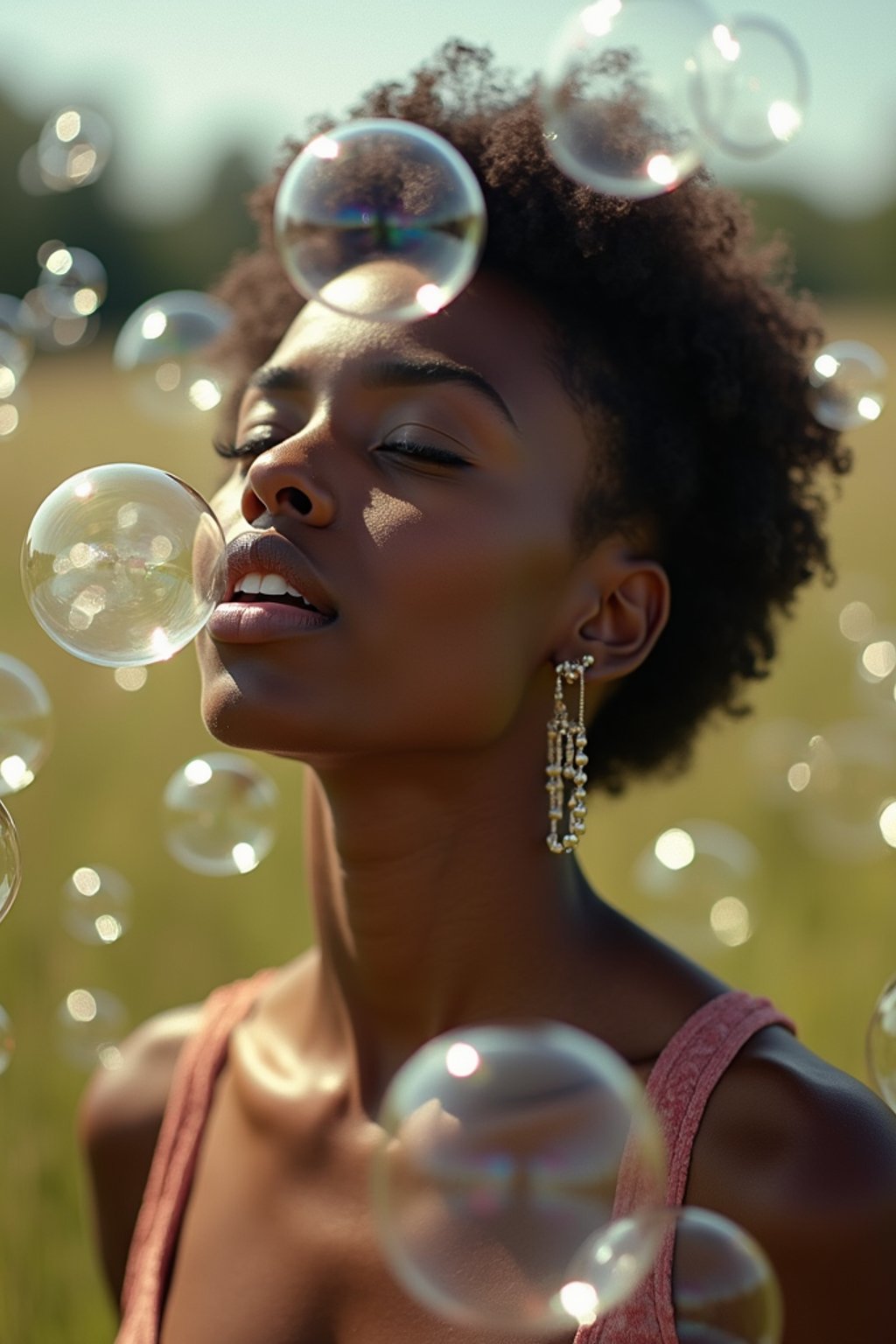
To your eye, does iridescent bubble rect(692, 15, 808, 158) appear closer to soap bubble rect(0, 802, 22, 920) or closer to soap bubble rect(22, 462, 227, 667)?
soap bubble rect(22, 462, 227, 667)

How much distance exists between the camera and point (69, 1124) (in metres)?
4.66

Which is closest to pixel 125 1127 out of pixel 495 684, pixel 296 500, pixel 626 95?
pixel 495 684

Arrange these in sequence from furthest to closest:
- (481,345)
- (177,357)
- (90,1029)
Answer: (90,1029)
(177,357)
(481,345)

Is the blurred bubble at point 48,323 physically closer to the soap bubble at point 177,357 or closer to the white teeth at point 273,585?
the soap bubble at point 177,357

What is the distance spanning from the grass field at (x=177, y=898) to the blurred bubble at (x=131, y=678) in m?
0.09

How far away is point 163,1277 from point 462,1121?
118 centimetres

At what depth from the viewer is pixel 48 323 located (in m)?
4.51

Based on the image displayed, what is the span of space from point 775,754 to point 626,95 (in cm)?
455

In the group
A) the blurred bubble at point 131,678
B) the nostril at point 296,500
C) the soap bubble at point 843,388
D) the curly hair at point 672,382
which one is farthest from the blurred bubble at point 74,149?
the blurred bubble at point 131,678

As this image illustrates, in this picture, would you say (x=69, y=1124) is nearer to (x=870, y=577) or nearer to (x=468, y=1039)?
(x=468, y=1039)

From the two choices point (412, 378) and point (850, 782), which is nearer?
point (412, 378)

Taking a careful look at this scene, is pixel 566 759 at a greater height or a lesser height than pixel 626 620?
lesser

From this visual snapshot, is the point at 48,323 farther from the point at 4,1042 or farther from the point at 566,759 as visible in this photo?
the point at 566,759

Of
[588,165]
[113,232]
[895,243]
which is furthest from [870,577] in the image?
[895,243]
